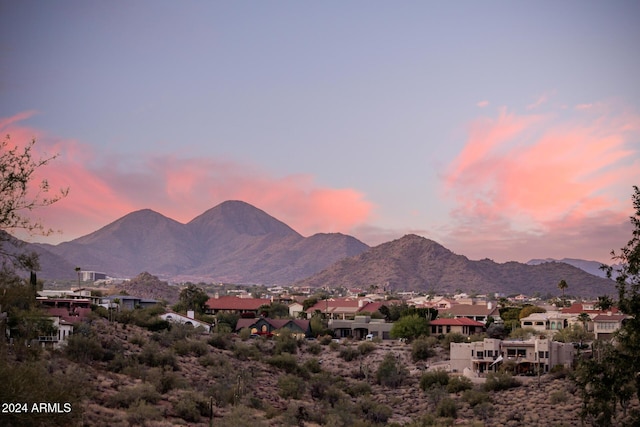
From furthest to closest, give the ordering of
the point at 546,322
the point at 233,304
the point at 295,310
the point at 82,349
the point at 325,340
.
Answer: the point at 295,310, the point at 233,304, the point at 546,322, the point at 325,340, the point at 82,349

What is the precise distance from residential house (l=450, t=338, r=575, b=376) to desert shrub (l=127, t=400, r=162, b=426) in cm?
2985

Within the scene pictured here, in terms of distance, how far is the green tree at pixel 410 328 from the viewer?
80.3 meters

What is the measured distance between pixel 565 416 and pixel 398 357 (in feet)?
77.4

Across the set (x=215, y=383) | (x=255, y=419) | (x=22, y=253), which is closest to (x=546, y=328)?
(x=215, y=383)

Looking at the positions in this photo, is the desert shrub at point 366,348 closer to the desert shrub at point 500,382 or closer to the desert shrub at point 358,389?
the desert shrub at point 358,389

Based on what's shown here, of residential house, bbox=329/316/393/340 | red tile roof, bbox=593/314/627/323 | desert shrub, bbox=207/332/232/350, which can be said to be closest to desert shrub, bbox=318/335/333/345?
residential house, bbox=329/316/393/340

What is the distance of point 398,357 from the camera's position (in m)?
69.6

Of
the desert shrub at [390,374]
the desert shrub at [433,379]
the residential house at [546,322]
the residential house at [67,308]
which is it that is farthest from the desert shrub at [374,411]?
the residential house at [546,322]

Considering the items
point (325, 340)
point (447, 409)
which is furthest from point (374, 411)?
point (325, 340)

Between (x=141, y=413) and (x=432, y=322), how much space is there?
50.1 meters

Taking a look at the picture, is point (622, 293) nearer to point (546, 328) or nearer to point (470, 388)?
point (470, 388)

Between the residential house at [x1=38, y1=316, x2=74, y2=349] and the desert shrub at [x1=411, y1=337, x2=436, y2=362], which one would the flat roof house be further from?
the residential house at [x1=38, y1=316, x2=74, y2=349]

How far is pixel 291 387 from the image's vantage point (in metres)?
52.4

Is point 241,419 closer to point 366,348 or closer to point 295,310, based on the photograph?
point 366,348
